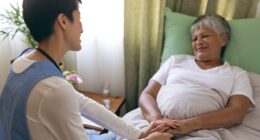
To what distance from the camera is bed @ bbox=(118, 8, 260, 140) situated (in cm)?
149

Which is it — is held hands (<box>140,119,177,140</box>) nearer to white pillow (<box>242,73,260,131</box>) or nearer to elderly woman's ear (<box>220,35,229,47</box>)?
white pillow (<box>242,73,260,131</box>)

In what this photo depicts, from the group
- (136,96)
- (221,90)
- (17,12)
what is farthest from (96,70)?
(221,90)

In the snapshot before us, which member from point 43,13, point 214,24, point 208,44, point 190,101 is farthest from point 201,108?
point 43,13

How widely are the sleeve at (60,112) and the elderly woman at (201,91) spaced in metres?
→ 0.58

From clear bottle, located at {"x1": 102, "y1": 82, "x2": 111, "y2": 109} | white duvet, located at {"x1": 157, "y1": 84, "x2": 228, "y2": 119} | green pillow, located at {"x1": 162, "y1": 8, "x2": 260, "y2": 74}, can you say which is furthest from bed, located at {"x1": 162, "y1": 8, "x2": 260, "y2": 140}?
clear bottle, located at {"x1": 102, "y1": 82, "x2": 111, "y2": 109}

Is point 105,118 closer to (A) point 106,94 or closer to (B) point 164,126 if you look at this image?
(B) point 164,126

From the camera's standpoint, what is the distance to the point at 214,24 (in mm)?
1710

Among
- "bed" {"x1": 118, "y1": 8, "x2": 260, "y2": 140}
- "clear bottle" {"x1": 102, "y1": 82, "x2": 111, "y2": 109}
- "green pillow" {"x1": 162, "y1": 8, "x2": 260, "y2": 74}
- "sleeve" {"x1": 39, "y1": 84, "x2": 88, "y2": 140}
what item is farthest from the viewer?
"clear bottle" {"x1": 102, "y1": 82, "x2": 111, "y2": 109}

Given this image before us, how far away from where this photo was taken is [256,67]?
5.56ft

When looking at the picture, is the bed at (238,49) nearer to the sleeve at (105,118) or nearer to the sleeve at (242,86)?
the sleeve at (242,86)

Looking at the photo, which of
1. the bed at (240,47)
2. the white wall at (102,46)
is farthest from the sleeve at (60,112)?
the white wall at (102,46)

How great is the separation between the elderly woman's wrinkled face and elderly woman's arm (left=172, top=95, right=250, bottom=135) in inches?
12.9

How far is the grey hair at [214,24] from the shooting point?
5.61 ft

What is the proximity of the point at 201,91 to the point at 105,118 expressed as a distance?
522 mm
